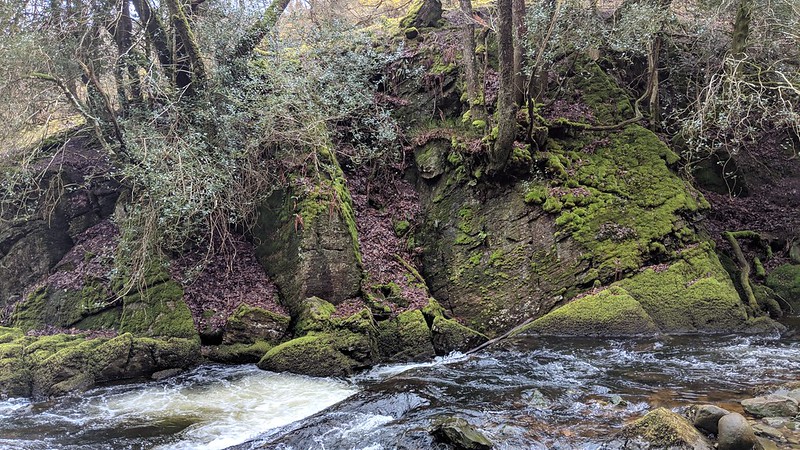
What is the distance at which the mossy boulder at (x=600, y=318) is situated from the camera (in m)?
9.00

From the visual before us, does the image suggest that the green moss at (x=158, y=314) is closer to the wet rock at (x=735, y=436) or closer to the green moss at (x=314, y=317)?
the green moss at (x=314, y=317)

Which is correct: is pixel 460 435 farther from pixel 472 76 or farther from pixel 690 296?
pixel 472 76

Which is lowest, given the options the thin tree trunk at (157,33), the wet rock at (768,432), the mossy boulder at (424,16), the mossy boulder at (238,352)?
the wet rock at (768,432)

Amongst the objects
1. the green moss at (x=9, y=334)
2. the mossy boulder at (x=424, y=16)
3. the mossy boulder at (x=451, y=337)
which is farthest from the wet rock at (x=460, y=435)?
the mossy boulder at (x=424, y=16)

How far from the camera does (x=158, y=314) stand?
30.0 ft

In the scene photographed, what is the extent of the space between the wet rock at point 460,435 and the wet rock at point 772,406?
308 cm

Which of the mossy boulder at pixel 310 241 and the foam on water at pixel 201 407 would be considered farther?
the mossy boulder at pixel 310 241

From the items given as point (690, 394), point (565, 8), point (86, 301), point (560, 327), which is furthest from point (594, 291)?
point (86, 301)

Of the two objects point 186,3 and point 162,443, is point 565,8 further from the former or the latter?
point 162,443

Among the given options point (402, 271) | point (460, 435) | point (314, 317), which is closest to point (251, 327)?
point (314, 317)

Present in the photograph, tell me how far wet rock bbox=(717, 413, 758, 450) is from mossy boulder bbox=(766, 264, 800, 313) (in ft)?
25.0

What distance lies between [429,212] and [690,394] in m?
7.54

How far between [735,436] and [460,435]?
8.70 ft

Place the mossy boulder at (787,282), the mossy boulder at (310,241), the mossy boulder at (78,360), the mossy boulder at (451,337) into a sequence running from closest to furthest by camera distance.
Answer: the mossy boulder at (78,360), the mossy boulder at (451,337), the mossy boulder at (310,241), the mossy boulder at (787,282)
